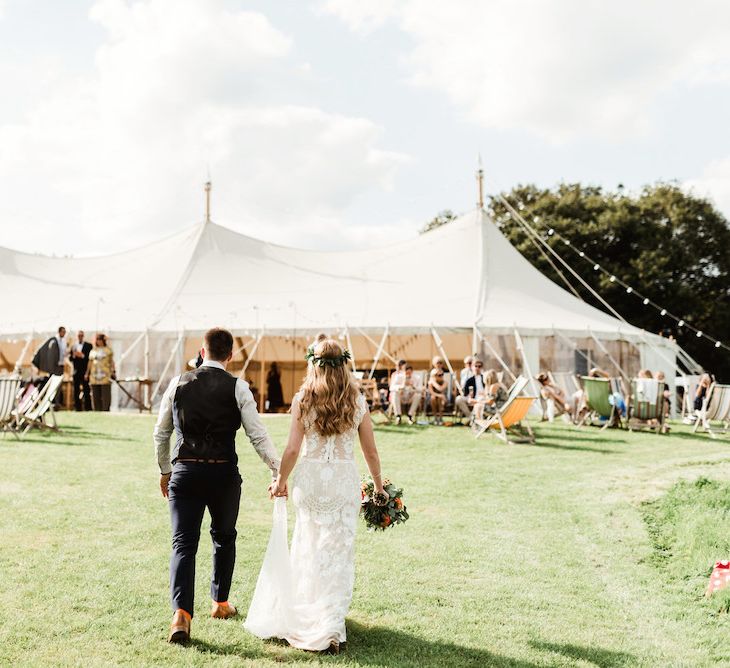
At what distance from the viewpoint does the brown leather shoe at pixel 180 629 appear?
11.3 ft

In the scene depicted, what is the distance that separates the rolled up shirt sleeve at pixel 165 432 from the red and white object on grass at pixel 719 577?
10.1 feet

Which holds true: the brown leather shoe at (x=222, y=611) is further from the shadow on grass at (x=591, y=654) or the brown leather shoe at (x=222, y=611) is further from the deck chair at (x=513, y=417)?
the deck chair at (x=513, y=417)

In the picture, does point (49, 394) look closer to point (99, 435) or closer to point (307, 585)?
point (99, 435)

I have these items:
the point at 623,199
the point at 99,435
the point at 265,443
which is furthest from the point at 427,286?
the point at 623,199

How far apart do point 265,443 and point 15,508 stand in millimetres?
3411

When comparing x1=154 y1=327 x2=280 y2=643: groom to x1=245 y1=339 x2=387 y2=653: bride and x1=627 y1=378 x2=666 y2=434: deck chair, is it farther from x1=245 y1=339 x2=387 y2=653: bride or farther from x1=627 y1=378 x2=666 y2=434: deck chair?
x1=627 y1=378 x2=666 y2=434: deck chair

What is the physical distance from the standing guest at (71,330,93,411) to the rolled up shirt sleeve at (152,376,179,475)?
1301 cm

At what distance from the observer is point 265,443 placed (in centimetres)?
382

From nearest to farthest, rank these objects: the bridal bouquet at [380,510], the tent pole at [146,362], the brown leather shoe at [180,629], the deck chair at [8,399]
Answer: the brown leather shoe at [180,629] < the bridal bouquet at [380,510] < the deck chair at [8,399] < the tent pole at [146,362]

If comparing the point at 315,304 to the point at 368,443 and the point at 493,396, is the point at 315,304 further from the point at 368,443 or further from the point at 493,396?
the point at 368,443

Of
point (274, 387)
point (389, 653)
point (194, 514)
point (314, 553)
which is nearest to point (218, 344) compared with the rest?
point (194, 514)

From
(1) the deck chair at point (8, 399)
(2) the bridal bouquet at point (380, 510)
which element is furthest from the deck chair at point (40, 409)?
(2) the bridal bouquet at point (380, 510)

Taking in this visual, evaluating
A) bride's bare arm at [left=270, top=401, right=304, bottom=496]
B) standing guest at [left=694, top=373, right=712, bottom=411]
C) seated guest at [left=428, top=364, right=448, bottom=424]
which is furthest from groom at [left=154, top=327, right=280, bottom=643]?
standing guest at [left=694, top=373, right=712, bottom=411]

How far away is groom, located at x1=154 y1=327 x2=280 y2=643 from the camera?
363cm
